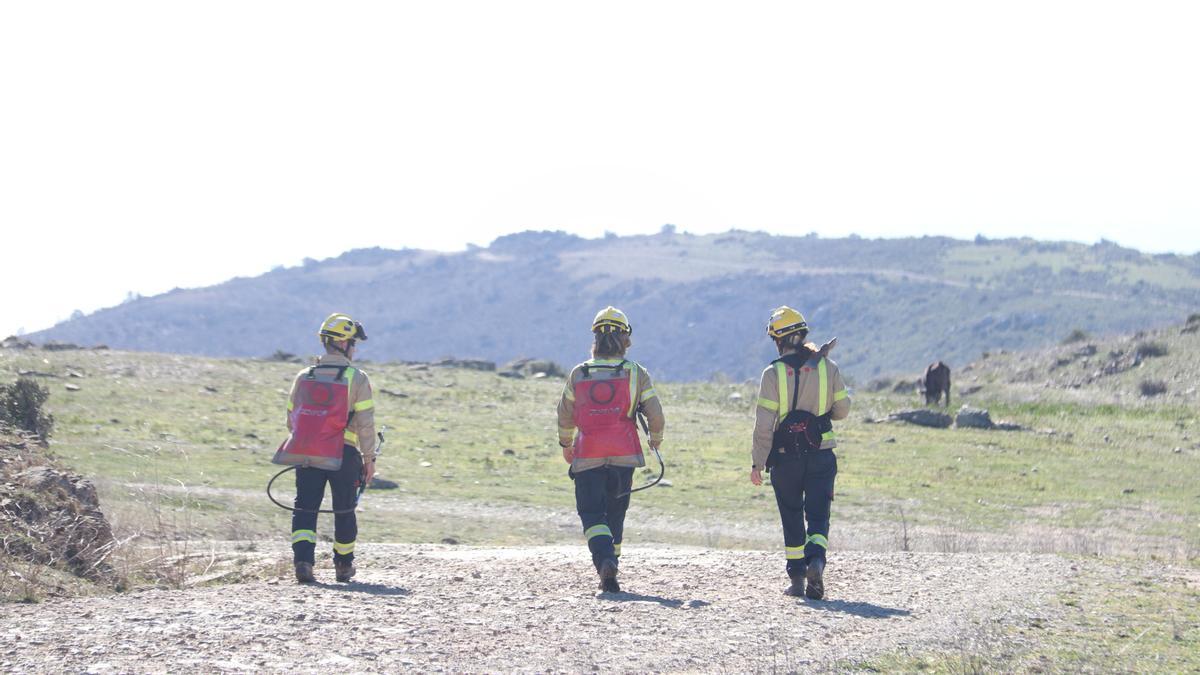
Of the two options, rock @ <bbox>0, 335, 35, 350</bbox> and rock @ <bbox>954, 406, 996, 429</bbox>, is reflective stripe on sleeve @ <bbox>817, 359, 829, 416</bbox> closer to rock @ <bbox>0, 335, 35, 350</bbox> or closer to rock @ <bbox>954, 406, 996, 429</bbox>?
rock @ <bbox>954, 406, 996, 429</bbox>

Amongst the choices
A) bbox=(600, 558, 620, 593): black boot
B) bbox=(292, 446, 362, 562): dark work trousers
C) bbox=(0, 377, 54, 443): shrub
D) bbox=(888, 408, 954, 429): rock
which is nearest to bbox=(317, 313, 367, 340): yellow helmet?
bbox=(292, 446, 362, 562): dark work trousers

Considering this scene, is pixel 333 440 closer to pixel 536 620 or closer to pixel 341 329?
pixel 341 329

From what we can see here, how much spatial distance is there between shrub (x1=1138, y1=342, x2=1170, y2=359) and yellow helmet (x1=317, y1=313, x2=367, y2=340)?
3188 cm

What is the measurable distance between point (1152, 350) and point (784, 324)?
3117 centimetres

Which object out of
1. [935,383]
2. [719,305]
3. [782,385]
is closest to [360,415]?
[782,385]

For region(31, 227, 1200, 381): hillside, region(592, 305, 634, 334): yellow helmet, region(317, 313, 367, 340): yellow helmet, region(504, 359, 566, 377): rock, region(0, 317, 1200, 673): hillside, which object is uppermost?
region(31, 227, 1200, 381): hillside

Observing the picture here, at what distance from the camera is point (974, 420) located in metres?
28.7

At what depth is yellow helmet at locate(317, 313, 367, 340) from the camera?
10.2 meters

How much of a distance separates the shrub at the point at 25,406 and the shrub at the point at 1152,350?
97.9 ft

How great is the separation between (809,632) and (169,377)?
1013 inches

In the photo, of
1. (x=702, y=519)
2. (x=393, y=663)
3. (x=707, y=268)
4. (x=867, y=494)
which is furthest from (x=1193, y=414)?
(x=707, y=268)

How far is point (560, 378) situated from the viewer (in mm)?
44750

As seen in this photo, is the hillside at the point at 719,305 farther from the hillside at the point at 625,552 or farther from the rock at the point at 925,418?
the hillside at the point at 625,552

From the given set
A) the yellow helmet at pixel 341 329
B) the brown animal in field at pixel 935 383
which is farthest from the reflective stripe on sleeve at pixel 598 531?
the brown animal in field at pixel 935 383
